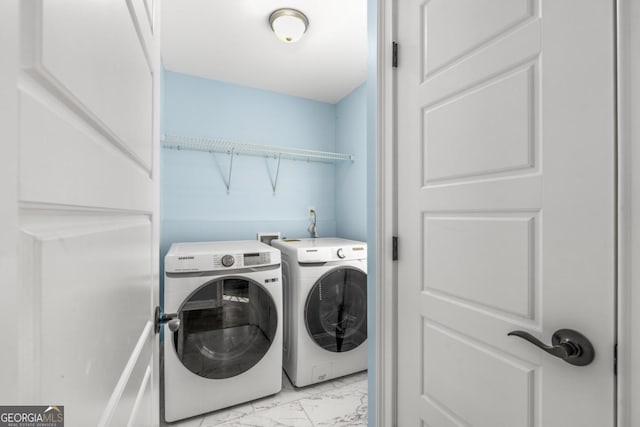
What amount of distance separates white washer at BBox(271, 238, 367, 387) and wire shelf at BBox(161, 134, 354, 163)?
0.91 meters

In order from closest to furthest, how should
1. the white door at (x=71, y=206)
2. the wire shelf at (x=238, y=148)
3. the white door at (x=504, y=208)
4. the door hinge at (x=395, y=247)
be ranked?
1. the white door at (x=71, y=206)
2. the white door at (x=504, y=208)
3. the door hinge at (x=395, y=247)
4. the wire shelf at (x=238, y=148)

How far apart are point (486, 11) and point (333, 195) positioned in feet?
7.44

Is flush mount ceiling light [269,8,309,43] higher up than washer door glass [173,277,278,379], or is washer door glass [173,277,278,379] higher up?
flush mount ceiling light [269,8,309,43]

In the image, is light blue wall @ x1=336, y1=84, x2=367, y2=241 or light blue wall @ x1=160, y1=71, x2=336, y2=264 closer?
light blue wall @ x1=160, y1=71, x2=336, y2=264

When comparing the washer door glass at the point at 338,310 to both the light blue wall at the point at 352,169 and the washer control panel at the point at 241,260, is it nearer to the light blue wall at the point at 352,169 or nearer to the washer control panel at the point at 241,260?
the washer control panel at the point at 241,260

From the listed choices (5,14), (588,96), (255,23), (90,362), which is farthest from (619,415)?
(255,23)

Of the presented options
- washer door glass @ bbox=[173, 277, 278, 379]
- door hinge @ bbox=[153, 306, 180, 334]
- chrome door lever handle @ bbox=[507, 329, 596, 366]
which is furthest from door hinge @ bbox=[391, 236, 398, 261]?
washer door glass @ bbox=[173, 277, 278, 379]

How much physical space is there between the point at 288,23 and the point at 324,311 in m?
1.87

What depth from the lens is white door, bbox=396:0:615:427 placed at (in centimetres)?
60

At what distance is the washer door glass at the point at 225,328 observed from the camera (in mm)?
1665

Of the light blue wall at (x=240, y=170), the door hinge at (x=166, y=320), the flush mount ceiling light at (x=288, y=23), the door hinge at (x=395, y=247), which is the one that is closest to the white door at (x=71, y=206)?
the door hinge at (x=166, y=320)

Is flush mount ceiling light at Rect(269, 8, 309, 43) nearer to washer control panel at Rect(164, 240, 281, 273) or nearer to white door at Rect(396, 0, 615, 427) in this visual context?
white door at Rect(396, 0, 615, 427)

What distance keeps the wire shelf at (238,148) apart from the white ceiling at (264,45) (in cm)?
60

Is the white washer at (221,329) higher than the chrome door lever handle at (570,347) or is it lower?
lower
